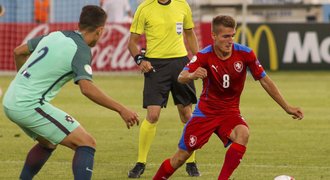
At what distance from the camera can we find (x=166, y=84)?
39.2 ft

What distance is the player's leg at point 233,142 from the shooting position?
988cm

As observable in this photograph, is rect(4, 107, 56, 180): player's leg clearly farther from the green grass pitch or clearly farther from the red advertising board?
the red advertising board

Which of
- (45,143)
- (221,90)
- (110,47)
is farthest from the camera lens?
(110,47)

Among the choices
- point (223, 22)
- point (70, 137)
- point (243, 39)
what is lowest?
point (243, 39)

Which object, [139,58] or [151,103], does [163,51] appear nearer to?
[139,58]

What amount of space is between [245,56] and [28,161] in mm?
2440

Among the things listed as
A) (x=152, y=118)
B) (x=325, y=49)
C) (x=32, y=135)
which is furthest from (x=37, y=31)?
(x=32, y=135)

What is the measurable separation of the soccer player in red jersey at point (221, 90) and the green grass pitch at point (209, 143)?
41.2 inches

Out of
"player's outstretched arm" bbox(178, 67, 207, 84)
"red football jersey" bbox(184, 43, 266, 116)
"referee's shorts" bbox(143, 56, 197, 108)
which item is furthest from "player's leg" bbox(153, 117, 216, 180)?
"referee's shorts" bbox(143, 56, 197, 108)

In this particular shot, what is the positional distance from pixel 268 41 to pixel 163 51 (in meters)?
18.0

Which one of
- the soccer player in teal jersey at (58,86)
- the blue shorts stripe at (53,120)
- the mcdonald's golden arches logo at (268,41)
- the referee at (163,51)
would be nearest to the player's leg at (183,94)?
the referee at (163,51)

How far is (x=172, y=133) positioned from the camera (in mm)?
15516

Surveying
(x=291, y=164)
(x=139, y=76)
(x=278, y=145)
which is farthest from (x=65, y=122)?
(x=139, y=76)

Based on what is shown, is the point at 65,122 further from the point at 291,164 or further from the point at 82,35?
the point at 291,164
